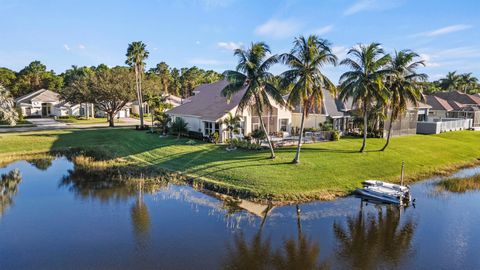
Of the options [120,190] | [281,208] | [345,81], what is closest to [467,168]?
[345,81]

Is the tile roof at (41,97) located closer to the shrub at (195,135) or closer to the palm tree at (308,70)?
the shrub at (195,135)

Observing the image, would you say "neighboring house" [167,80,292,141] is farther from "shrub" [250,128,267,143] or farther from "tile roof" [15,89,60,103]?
"tile roof" [15,89,60,103]

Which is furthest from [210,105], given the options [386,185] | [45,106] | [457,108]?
[45,106]

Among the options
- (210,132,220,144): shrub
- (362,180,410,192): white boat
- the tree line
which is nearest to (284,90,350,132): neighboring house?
(210,132,220,144): shrub

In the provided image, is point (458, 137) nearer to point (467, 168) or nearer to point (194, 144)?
point (467, 168)

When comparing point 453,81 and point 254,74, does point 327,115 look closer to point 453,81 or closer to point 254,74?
point 254,74
